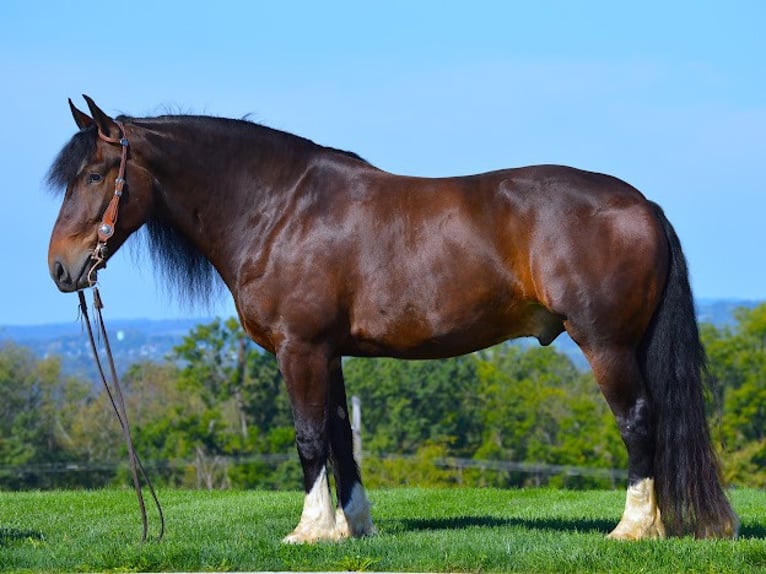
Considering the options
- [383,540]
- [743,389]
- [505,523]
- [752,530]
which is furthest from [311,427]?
[743,389]

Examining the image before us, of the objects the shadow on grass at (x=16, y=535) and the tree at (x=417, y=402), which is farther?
the tree at (x=417, y=402)

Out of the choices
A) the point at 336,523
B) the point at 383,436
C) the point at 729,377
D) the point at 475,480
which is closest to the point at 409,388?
the point at 383,436

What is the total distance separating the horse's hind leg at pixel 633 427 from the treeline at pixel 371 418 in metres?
40.6

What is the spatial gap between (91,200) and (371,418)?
2119 inches

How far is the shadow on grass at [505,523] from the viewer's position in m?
→ 8.15

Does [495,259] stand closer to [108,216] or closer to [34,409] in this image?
[108,216]

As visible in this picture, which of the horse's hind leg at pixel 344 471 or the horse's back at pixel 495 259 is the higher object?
the horse's back at pixel 495 259

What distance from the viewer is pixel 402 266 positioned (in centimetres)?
734

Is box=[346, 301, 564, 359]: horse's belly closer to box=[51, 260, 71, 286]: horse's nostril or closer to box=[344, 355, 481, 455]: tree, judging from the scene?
box=[51, 260, 71, 286]: horse's nostril

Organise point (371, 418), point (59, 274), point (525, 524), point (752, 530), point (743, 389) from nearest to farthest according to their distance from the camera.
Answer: point (59, 274), point (752, 530), point (525, 524), point (743, 389), point (371, 418)

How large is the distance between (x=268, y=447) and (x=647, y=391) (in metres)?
45.9

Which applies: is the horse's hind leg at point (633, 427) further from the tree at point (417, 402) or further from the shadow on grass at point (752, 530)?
the tree at point (417, 402)

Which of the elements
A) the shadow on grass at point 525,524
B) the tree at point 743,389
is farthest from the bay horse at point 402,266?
the tree at point 743,389

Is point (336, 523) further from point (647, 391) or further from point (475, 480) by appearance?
point (475, 480)
